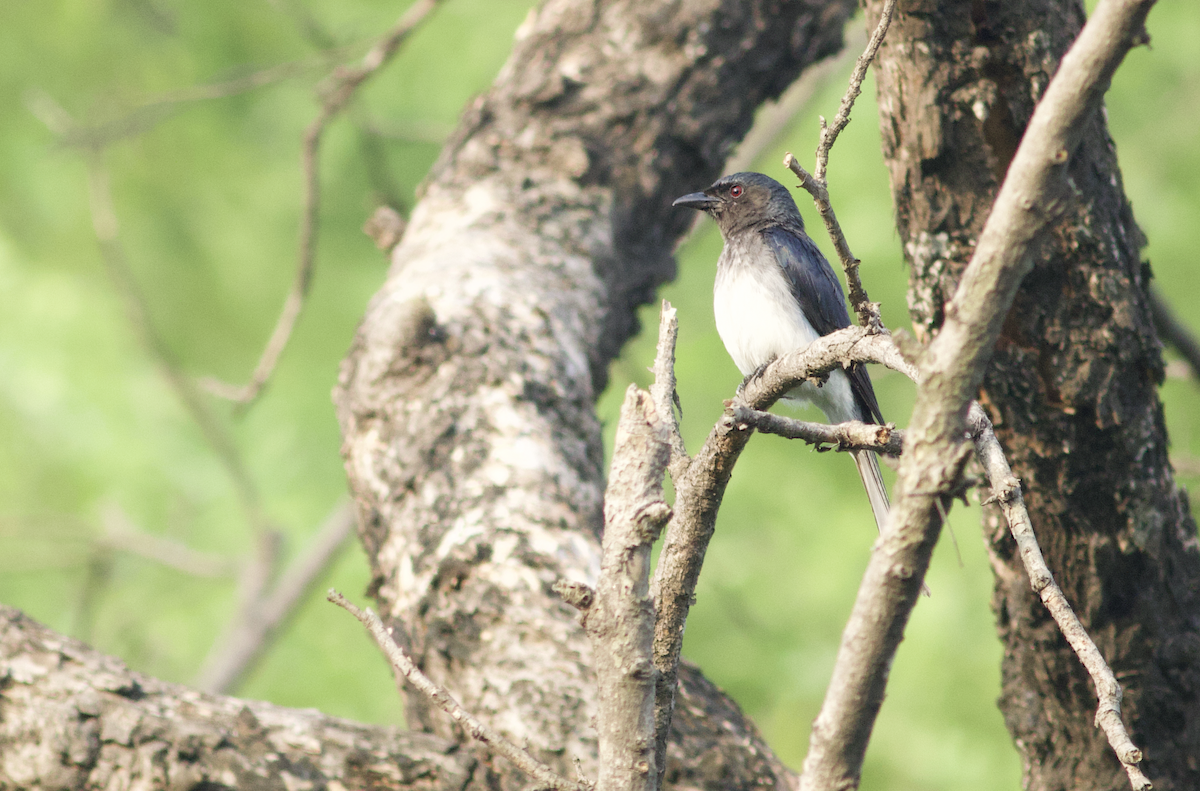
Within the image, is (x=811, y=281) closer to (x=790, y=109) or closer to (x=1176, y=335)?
(x=1176, y=335)

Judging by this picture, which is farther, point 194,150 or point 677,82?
point 194,150

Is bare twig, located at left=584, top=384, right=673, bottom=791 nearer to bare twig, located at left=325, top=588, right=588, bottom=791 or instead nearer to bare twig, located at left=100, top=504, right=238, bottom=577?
bare twig, located at left=325, top=588, right=588, bottom=791

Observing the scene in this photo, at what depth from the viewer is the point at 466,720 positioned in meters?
1.77

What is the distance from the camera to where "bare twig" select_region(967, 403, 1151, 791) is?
1403mm

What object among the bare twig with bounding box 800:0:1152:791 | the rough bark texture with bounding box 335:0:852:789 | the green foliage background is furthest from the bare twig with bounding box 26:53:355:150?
the bare twig with bounding box 800:0:1152:791

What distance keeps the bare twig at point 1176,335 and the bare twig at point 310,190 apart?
364cm

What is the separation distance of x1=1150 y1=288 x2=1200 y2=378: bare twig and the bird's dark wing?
118 cm

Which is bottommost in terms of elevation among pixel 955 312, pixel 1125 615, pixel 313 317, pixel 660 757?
pixel 660 757

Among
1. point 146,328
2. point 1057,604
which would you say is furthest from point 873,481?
point 146,328

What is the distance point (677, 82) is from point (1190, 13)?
4.16 metres

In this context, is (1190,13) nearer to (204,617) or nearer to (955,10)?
(955,10)

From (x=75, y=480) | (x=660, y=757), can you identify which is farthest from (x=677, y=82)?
(x=75, y=480)

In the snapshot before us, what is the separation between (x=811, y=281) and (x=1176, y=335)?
154 centimetres

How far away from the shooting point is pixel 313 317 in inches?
319
